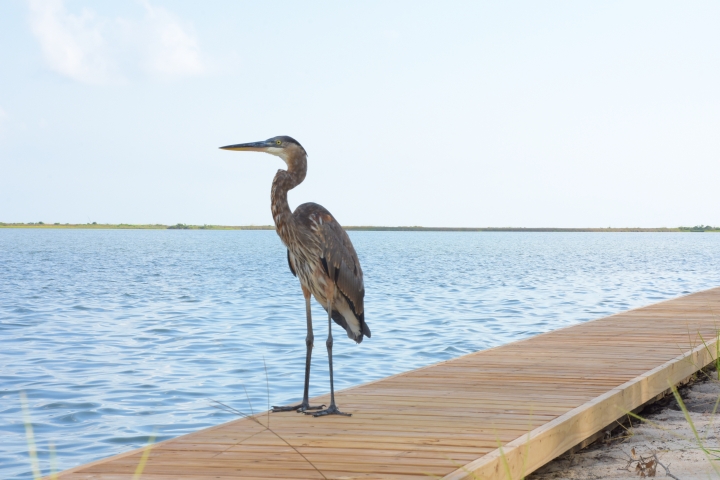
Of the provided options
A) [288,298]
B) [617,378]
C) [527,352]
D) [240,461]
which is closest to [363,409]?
[240,461]

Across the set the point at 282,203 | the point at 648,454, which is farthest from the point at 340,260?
the point at 648,454

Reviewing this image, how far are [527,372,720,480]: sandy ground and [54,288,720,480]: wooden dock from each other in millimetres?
205

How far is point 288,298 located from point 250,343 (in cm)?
935

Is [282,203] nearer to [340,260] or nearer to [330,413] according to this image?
[340,260]

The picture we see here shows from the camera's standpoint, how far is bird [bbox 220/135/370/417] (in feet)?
17.4

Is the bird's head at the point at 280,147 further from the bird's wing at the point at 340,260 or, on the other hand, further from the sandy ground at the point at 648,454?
the sandy ground at the point at 648,454

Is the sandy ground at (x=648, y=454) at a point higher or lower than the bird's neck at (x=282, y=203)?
lower

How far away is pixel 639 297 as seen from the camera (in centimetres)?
2231

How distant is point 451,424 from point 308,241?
1.53 meters

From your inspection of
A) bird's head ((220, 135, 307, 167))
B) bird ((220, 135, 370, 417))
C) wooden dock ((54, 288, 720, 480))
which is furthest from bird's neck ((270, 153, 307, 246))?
wooden dock ((54, 288, 720, 480))

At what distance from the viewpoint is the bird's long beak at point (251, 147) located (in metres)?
5.34

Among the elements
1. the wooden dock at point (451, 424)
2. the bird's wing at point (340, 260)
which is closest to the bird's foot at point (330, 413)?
the wooden dock at point (451, 424)

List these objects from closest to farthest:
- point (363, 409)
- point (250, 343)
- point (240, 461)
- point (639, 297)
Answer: point (240, 461), point (363, 409), point (250, 343), point (639, 297)

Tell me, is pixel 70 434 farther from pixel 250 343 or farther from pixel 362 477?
pixel 250 343
